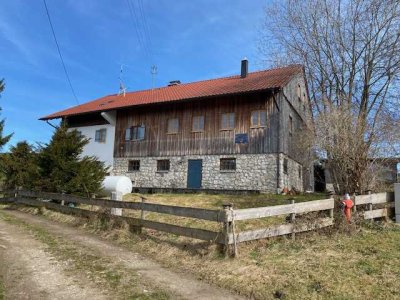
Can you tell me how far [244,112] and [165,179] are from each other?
21.8 ft

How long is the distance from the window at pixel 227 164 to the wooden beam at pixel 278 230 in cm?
1184

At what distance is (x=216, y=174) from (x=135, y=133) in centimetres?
713

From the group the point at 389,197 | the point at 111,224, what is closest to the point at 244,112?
the point at 389,197

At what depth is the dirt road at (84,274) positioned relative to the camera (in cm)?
574

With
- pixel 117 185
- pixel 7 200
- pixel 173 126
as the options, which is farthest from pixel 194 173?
pixel 7 200

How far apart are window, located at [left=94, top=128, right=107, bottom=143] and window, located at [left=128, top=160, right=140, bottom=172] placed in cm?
335

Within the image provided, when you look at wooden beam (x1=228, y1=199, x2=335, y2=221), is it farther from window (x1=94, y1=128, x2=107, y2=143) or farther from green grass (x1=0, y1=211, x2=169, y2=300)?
window (x1=94, y1=128, x2=107, y2=143)

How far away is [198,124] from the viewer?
23.1m

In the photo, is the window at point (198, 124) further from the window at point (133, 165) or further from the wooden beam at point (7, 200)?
the wooden beam at point (7, 200)

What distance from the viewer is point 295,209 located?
9250 millimetres

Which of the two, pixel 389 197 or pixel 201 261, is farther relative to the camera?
pixel 389 197

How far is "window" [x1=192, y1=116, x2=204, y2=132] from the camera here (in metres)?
23.0

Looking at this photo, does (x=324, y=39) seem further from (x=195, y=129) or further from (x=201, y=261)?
(x=201, y=261)

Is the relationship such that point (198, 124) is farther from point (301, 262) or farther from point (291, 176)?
point (301, 262)
